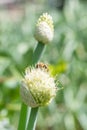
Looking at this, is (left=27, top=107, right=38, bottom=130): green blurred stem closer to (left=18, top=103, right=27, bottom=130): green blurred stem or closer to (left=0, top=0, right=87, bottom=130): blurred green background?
(left=18, top=103, right=27, bottom=130): green blurred stem

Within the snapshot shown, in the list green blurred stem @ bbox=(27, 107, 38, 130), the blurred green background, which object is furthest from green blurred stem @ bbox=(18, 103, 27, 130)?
the blurred green background

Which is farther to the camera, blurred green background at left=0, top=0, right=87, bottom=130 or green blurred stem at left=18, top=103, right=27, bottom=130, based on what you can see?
blurred green background at left=0, top=0, right=87, bottom=130

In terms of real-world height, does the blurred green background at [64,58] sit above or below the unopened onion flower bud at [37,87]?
above

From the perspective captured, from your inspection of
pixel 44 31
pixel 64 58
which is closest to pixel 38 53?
pixel 44 31

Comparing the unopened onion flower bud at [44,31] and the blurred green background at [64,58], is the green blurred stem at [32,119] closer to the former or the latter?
the unopened onion flower bud at [44,31]

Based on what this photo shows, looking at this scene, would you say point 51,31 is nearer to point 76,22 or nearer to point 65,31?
point 65,31

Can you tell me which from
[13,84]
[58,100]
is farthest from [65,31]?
[13,84]

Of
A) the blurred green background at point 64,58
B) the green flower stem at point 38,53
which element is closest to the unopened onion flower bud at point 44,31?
the green flower stem at point 38,53

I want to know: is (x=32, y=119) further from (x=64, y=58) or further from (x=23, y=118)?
(x=64, y=58)
